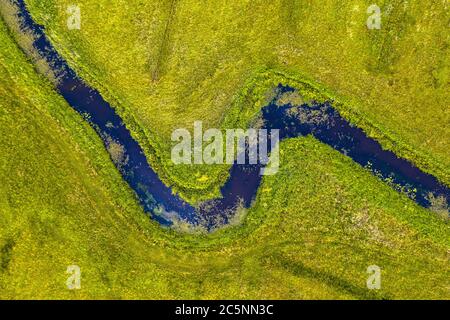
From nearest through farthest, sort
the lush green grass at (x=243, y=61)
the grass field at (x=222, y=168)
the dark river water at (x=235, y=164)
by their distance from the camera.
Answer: the grass field at (x=222, y=168) → the lush green grass at (x=243, y=61) → the dark river water at (x=235, y=164)

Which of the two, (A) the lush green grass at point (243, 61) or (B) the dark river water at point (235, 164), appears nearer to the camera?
(A) the lush green grass at point (243, 61)

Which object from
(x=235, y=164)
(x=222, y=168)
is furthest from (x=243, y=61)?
Result: (x=222, y=168)

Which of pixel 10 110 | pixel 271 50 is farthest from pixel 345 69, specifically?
pixel 10 110

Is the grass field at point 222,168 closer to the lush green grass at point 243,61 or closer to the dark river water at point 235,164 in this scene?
the lush green grass at point 243,61

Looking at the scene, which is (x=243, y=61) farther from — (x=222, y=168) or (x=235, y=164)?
(x=222, y=168)

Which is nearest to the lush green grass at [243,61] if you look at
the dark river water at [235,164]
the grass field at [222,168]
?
the grass field at [222,168]

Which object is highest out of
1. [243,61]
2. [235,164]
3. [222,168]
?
[243,61]
